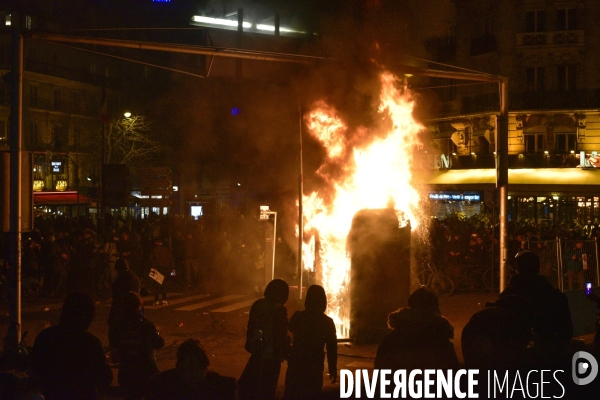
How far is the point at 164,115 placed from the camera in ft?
166

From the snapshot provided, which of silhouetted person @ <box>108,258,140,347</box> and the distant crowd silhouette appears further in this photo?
silhouetted person @ <box>108,258,140,347</box>

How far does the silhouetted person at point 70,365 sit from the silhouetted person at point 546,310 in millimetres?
3401

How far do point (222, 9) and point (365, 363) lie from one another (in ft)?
193

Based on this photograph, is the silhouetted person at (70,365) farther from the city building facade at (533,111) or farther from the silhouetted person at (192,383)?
the city building facade at (533,111)

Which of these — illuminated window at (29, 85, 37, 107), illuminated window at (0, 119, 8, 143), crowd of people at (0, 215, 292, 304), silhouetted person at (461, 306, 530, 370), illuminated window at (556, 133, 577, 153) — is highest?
illuminated window at (29, 85, 37, 107)

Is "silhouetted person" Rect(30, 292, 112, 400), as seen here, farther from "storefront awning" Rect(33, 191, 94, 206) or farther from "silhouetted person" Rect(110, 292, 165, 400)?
"storefront awning" Rect(33, 191, 94, 206)

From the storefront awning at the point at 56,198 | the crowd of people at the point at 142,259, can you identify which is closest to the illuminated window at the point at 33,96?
the storefront awning at the point at 56,198

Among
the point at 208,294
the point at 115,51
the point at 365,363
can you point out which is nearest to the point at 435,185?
the point at 208,294

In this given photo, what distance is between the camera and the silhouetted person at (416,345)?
14.9 feet

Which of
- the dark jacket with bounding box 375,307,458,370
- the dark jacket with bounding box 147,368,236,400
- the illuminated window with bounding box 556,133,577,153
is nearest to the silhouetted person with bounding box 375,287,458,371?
the dark jacket with bounding box 375,307,458,370

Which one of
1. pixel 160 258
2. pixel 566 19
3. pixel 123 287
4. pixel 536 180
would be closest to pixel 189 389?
pixel 123 287

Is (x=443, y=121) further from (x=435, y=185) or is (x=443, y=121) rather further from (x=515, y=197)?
(x=515, y=197)

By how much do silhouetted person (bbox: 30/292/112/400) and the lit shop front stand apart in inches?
1065

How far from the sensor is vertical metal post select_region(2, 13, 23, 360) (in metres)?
8.13
